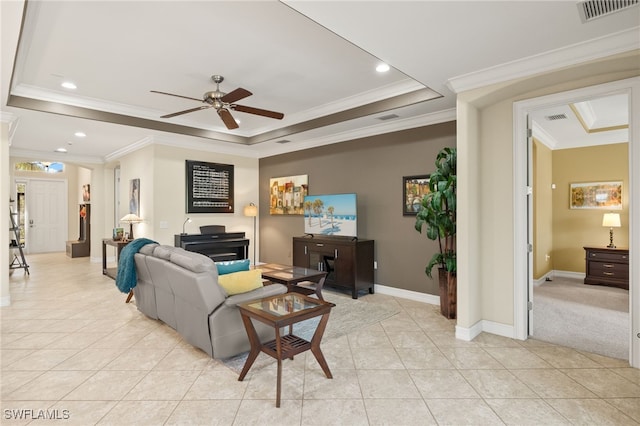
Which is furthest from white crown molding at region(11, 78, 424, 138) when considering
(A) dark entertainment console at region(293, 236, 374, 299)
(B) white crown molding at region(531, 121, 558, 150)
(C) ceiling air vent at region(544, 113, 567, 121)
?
(B) white crown molding at region(531, 121, 558, 150)

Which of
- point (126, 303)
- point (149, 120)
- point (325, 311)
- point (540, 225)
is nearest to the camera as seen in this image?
point (325, 311)

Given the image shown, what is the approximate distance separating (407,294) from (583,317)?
215 centimetres

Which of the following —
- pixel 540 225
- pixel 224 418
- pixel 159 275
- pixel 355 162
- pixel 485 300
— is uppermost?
pixel 355 162

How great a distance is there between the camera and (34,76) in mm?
3914

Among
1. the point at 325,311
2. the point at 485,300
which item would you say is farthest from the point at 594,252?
the point at 325,311

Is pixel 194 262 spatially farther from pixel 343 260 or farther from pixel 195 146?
pixel 195 146

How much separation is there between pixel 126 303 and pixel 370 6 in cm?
481

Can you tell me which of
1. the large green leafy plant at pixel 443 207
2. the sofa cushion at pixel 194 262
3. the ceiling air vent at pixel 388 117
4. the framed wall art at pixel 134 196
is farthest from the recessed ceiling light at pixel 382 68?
the framed wall art at pixel 134 196

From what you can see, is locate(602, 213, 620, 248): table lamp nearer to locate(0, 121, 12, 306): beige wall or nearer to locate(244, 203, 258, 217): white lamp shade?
locate(244, 203, 258, 217): white lamp shade

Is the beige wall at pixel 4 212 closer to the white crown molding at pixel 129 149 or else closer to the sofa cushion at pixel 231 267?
the white crown molding at pixel 129 149

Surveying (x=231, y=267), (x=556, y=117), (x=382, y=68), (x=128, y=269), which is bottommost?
(x=128, y=269)

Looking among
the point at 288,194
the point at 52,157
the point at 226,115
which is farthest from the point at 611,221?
the point at 52,157

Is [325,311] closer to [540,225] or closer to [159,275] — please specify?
[159,275]

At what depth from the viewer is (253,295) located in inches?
122
